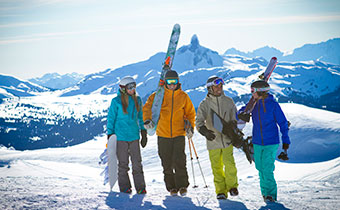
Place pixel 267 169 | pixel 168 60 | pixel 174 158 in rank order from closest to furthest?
pixel 267 169 < pixel 174 158 < pixel 168 60

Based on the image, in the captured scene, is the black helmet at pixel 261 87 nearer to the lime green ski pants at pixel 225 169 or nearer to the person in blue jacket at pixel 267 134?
the person in blue jacket at pixel 267 134

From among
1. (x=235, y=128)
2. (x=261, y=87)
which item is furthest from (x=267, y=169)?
(x=261, y=87)

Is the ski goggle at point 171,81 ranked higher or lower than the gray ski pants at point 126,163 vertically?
higher

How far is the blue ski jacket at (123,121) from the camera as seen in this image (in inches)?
241

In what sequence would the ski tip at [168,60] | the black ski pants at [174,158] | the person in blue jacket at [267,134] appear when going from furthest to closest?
the ski tip at [168,60]
the black ski pants at [174,158]
the person in blue jacket at [267,134]

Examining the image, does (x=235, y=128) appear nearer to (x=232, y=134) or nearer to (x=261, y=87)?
(x=232, y=134)

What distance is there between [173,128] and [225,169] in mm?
1257

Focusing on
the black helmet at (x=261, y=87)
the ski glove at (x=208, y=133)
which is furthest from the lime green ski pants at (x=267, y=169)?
the black helmet at (x=261, y=87)

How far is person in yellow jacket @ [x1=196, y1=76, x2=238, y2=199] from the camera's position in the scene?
5.64 metres

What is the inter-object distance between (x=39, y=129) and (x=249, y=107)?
207 meters

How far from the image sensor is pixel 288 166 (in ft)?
56.3

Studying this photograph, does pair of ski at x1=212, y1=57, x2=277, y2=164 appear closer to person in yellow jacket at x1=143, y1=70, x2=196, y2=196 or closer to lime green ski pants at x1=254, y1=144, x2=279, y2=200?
lime green ski pants at x1=254, y1=144, x2=279, y2=200

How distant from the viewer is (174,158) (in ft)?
19.8

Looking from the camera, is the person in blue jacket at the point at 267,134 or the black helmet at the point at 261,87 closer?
the person in blue jacket at the point at 267,134
